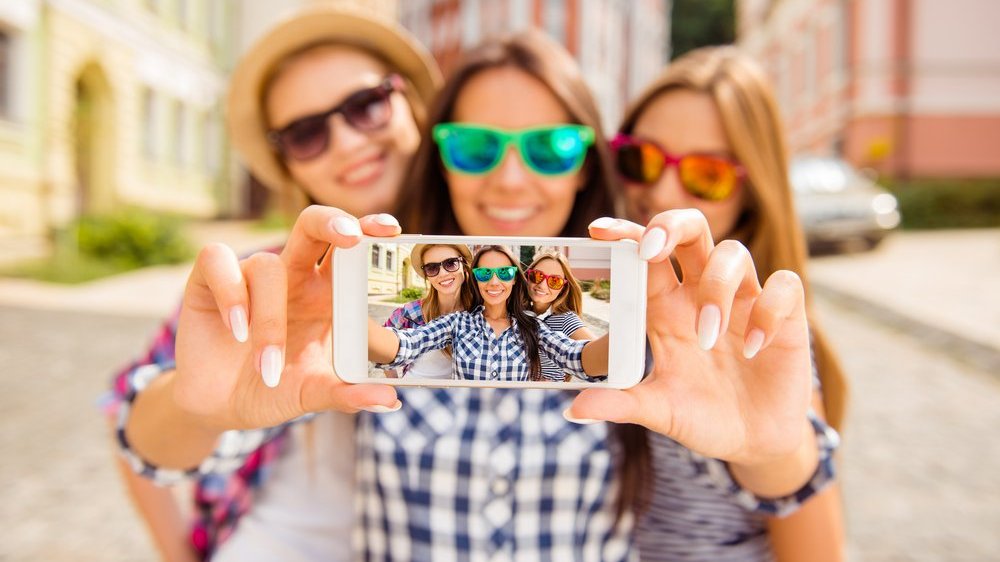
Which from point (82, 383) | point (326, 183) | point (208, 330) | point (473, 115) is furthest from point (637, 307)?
point (82, 383)

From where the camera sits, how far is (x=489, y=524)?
5.55 feet

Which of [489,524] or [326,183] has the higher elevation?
[326,183]

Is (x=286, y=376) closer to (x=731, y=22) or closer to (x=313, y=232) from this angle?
(x=313, y=232)

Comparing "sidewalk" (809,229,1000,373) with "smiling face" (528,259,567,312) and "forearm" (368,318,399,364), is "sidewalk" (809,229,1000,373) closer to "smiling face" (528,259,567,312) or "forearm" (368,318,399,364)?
"smiling face" (528,259,567,312)

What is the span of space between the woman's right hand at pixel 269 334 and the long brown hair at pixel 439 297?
10 cm

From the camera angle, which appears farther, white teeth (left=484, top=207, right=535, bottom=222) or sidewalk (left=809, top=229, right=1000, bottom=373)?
sidewalk (left=809, top=229, right=1000, bottom=373)

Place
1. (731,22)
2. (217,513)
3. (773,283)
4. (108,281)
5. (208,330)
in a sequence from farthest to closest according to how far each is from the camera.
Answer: (731,22) < (108,281) < (217,513) < (208,330) < (773,283)

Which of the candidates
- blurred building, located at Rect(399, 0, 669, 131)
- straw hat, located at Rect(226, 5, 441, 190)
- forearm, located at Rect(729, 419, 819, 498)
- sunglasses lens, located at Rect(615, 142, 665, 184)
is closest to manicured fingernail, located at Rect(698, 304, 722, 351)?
forearm, located at Rect(729, 419, 819, 498)

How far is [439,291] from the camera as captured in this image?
47.2 inches

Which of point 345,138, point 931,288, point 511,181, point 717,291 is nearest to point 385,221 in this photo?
point 717,291

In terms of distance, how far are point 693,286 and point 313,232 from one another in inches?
24.7

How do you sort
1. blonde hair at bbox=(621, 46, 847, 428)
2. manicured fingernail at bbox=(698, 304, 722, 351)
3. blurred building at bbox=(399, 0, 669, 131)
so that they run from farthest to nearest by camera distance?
blurred building at bbox=(399, 0, 669, 131)
blonde hair at bbox=(621, 46, 847, 428)
manicured fingernail at bbox=(698, 304, 722, 351)

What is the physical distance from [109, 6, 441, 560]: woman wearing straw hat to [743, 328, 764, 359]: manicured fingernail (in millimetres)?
1173

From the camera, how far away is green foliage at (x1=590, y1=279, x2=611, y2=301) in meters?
1.19
